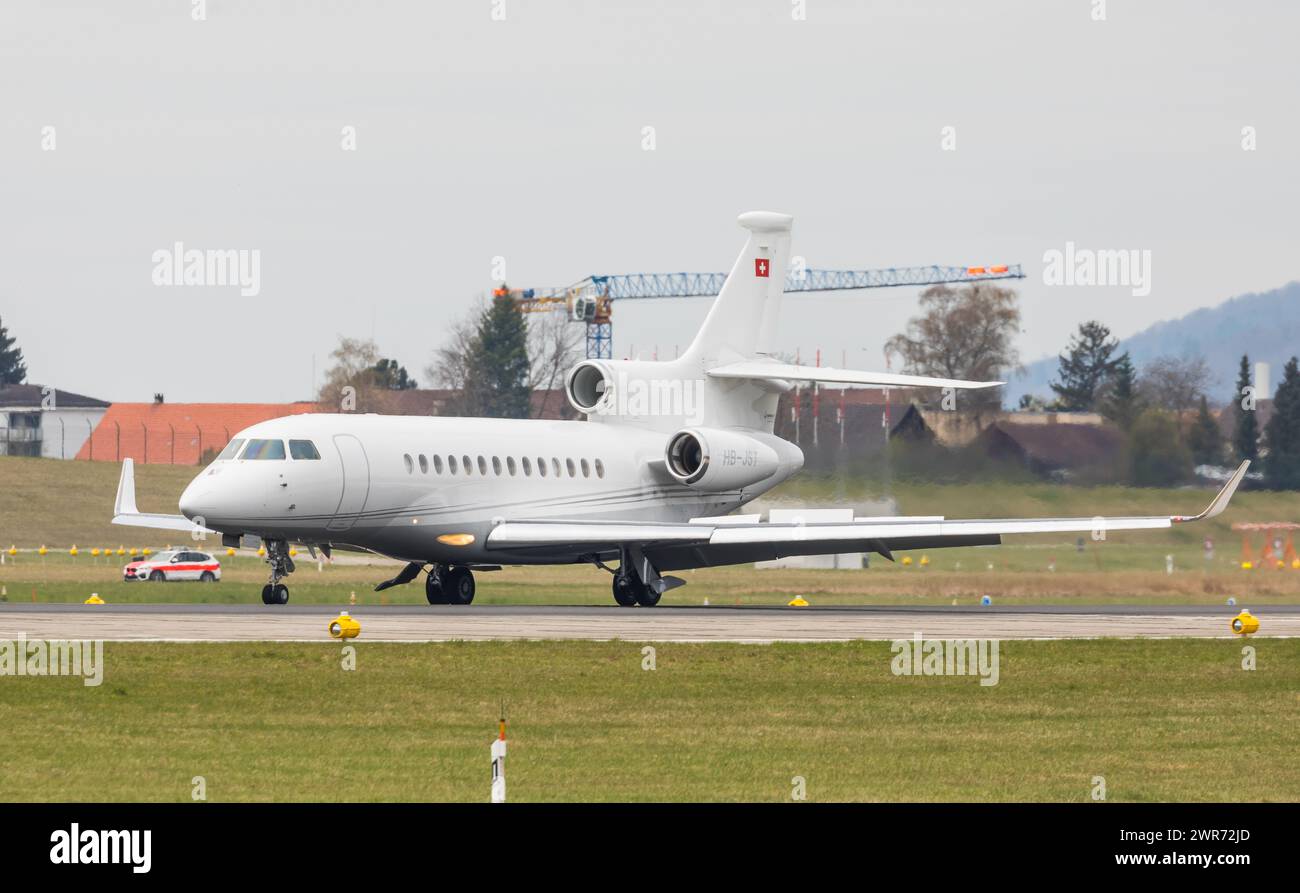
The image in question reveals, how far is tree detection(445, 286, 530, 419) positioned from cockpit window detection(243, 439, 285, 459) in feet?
209

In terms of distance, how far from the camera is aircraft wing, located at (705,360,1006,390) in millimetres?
45312

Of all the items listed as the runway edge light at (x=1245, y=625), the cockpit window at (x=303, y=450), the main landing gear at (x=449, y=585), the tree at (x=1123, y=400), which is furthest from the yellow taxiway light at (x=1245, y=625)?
the cockpit window at (x=303, y=450)

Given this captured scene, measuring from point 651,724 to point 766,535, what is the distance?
70.0 ft

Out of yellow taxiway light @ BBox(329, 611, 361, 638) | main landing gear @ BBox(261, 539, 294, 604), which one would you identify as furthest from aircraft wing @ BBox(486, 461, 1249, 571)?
yellow taxiway light @ BBox(329, 611, 361, 638)

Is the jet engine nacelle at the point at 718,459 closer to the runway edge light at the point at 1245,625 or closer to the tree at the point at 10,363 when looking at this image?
the runway edge light at the point at 1245,625

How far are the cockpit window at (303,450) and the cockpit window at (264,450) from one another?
7.7 inches

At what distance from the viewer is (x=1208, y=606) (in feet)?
151

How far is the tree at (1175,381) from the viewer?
54094 mm

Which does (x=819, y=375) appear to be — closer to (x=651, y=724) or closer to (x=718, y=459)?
(x=718, y=459)

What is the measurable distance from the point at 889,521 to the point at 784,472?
7159 mm

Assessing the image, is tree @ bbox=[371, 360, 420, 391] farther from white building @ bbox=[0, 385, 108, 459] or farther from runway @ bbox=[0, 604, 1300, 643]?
runway @ bbox=[0, 604, 1300, 643]

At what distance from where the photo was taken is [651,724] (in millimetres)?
21953
